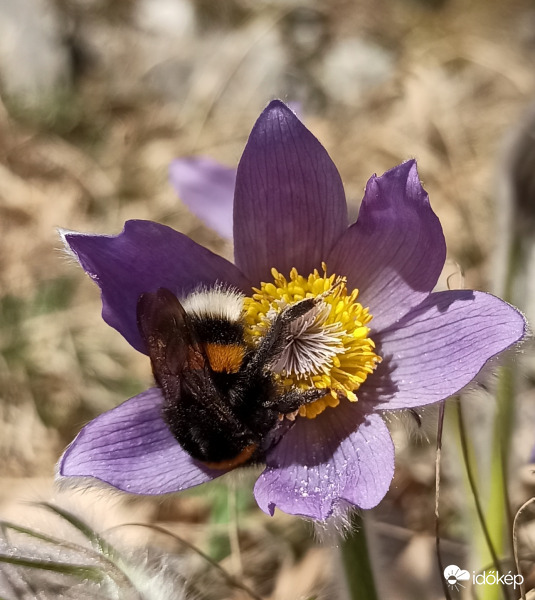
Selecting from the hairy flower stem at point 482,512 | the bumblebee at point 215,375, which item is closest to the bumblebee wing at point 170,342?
the bumblebee at point 215,375

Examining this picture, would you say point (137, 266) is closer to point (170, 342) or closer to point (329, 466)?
point (170, 342)

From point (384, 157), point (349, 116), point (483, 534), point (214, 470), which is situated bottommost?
point (483, 534)

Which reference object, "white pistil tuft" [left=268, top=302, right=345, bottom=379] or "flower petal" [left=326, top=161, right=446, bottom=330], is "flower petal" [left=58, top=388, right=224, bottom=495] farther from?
"flower petal" [left=326, top=161, right=446, bottom=330]

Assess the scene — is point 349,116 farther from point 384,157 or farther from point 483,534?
point 483,534

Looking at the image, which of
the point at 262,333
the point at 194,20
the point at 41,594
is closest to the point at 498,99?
the point at 194,20

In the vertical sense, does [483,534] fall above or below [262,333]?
below

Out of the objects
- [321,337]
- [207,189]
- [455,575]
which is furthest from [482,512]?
[207,189]

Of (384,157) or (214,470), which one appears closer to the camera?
(214,470)

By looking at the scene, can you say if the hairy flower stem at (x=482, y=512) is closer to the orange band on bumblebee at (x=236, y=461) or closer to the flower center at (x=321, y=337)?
the flower center at (x=321, y=337)
